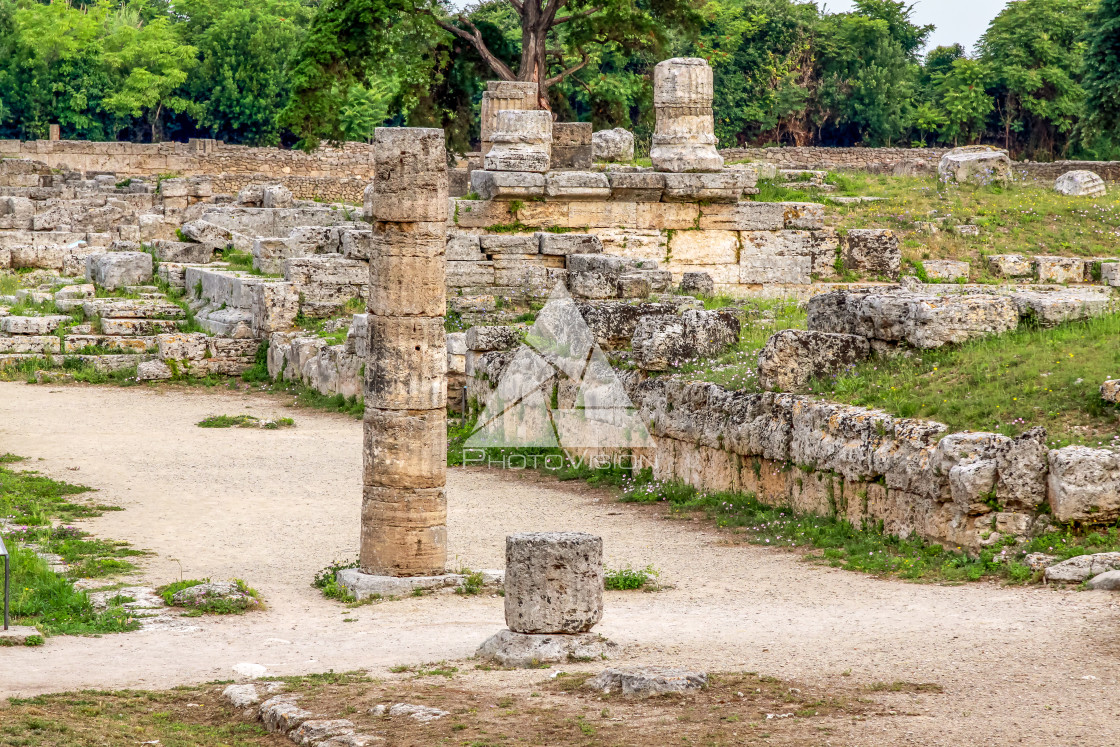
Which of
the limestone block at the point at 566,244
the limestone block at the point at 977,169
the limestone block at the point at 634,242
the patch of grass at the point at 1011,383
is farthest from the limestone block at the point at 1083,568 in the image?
the limestone block at the point at 977,169

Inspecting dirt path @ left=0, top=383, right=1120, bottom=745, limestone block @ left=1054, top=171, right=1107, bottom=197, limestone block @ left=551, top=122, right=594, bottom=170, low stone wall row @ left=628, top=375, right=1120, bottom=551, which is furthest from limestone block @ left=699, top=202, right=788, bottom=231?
low stone wall row @ left=628, top=375, right=1120, bottom=551

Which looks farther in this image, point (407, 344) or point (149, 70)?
point (149, 70)

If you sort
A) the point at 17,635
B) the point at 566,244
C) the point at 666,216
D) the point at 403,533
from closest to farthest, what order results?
the point at 17,635
the point at 403,533
the point at 566,244
the point at 666,216

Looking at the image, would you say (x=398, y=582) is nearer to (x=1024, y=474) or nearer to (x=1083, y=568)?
(x=1024, y=474)

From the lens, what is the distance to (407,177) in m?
11.6

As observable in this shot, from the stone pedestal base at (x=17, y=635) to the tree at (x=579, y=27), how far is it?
939 inches

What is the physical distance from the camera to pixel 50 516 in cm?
1323

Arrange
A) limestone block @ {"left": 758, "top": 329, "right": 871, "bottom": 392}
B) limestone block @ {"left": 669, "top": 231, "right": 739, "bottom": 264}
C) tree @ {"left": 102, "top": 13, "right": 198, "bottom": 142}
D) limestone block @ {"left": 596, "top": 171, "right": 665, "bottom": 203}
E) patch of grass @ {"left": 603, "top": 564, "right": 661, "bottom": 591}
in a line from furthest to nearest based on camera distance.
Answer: tree @ {"left": 102, "top": 13, "right": 198, "bottom": 142} → limestone block @ {"left": 669, "top": 231, "right": 739, "bottom": 264} → limestone block @ {"left": 596, "top": 171, "right": 665, "bottom": 203} → limestone block @ {"left": 758, "top": 329, "right": 871, "bottom": 392} → patch of grass @ {"left": 603, "top": 564, "right": 661, "bottom": 591}

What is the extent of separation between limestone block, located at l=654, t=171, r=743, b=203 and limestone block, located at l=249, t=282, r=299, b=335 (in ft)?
19.7

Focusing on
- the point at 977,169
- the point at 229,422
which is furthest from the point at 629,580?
the point at 977,169

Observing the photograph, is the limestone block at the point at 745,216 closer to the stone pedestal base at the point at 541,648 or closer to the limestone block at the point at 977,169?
the limestone block at the point at 977,169

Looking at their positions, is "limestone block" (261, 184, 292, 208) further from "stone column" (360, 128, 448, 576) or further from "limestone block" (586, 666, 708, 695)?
"limestone block" (586, 666, 708, 695)

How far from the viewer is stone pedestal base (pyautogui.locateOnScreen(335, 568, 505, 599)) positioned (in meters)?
11.0

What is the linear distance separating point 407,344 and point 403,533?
56.7 inches
